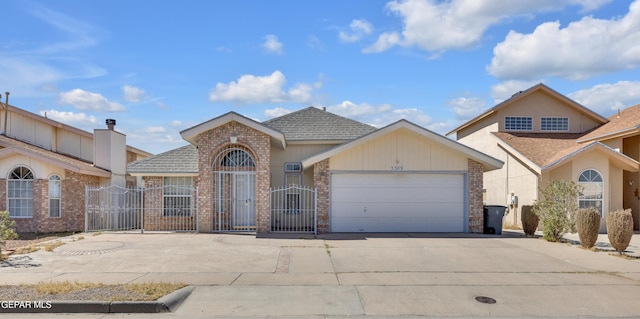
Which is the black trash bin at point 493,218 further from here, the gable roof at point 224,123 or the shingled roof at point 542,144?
the gable roof at point 224,123

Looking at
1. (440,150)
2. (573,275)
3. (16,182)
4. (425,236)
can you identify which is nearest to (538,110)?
(440,150)

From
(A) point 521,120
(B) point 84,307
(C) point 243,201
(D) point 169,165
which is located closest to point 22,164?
(D) point 169,165

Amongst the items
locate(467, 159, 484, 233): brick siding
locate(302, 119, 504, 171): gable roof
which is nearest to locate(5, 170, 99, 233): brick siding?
locate(302, 119, 504, 171): gable roof

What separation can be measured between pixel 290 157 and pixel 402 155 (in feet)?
16.5

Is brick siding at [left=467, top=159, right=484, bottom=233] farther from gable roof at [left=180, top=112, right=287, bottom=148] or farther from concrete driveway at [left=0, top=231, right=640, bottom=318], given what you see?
gable roof at [left=180, top=112, right=287, bottom=148]

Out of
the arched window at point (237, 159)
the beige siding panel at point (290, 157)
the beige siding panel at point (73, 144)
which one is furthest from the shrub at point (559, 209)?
the beige siding panel at point (73, 144)

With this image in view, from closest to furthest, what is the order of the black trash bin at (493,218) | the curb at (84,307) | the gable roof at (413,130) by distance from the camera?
the curb at (84,307) → the gable roof at (413,130) → the black trash bin at (493,218)

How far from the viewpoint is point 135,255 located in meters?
11.6

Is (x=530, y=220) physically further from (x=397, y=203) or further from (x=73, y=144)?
(x=73, y=144)

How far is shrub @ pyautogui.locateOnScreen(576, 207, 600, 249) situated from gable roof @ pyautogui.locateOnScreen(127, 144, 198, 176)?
13.4m

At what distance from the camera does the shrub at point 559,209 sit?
46.6ft

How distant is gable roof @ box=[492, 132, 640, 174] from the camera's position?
702 inches

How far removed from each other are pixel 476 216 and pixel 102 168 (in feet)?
52.8

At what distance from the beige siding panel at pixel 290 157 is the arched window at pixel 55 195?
835cm
